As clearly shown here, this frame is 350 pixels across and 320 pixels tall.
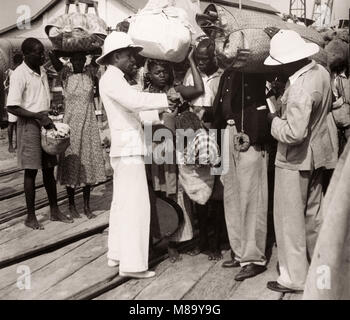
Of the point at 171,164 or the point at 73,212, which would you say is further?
the point at 73,212

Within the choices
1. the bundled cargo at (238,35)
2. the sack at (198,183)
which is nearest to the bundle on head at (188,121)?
the sack at (198,183)

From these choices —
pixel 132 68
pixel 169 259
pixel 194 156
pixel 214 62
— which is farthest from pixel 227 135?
pixel 169 259

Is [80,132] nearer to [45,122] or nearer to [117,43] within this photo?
[45,122]

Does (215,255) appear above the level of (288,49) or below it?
below

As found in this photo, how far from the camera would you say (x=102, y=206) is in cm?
721

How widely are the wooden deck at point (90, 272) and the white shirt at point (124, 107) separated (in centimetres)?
118

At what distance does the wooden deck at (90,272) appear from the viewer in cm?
425

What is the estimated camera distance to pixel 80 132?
643cm

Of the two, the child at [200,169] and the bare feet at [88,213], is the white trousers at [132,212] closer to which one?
the child at [200,169]

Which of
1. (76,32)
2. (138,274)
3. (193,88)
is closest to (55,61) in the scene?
(76,32)

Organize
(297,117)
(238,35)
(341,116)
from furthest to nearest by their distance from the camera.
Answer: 1. (341,116)
2. (238,35)
3. (297,117)

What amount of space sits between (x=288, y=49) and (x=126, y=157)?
1682 mm
